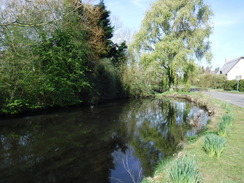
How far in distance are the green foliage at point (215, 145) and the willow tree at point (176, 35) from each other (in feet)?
61.4

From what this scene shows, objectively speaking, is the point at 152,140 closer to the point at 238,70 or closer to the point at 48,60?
the point at 48,60

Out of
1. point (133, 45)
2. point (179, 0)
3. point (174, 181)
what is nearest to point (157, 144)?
point (174, 181)

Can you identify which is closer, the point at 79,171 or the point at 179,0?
the point at 79,171

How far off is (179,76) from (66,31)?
15814 millimetres

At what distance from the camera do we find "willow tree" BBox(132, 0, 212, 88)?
72.2 feet

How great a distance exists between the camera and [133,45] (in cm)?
2450

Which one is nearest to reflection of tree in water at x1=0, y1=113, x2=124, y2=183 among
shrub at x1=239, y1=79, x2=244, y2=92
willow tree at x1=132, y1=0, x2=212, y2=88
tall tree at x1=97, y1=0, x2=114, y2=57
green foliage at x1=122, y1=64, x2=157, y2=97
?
tall tree at x1=97, y1=0, x2=114, y2=57

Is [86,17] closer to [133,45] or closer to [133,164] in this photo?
[133,45]

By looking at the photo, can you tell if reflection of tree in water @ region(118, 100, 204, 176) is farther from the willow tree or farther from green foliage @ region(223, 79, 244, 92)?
green foliage @ region(223, 79, 244, 92)

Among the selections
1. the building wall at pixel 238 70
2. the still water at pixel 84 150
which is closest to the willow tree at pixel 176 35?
the still water at pixel 84 150

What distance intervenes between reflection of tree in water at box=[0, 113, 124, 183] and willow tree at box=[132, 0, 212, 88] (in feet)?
54.2

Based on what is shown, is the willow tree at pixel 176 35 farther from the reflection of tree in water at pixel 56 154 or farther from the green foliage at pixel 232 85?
the reflection of tree in water at pixel 56 154

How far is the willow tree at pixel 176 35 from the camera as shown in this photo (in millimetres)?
22016

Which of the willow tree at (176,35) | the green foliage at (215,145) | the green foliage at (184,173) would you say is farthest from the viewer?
the willow tree at (176,35)
